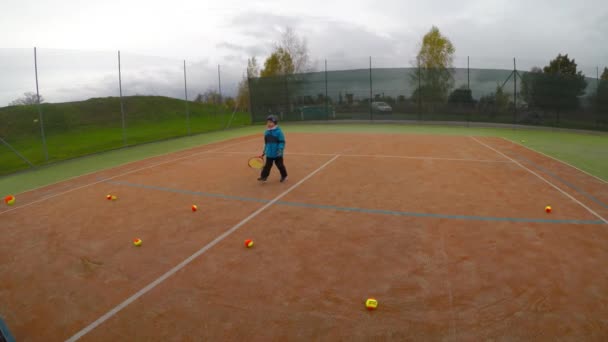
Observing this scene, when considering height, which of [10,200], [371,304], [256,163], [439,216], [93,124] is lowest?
[371,304]

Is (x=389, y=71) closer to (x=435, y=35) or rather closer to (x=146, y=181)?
(x=435, y=35)

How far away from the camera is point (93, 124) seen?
57.1 ft

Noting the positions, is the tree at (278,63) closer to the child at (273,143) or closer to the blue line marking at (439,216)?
the child at (273,143)

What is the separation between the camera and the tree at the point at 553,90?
20.4 metres

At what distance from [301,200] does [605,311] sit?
15.7 feet

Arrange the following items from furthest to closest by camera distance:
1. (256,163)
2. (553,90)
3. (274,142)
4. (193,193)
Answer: (553,90) → (256,163) → (274,142) → (193,193)

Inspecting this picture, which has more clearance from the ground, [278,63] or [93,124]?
[278,63]

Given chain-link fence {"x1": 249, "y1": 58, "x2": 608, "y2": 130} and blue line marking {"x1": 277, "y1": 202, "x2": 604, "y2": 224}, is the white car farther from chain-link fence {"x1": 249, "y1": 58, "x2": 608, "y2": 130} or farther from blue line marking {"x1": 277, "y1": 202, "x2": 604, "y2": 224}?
blue line marking {"x1": 277, "y1": 202, "x2": 604, "y2": 224}

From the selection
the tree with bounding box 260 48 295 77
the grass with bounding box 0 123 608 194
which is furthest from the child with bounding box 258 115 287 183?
the tree with bounding box 260 48 295 77

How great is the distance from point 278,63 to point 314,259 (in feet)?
119

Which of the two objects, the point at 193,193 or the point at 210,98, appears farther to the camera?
the point at 210,98

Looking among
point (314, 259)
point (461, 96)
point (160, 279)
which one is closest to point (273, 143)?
point (314, 259)

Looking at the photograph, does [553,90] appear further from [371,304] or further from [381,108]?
[371,304]

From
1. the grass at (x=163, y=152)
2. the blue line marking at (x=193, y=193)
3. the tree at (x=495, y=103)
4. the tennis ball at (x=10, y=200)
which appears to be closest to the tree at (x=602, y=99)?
the grass at (x=163, y=152)
